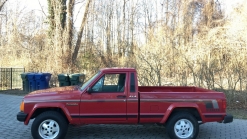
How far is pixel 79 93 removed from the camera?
6109 mm

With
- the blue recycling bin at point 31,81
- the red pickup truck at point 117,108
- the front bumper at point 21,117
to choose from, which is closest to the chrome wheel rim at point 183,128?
the red pickup truck at point 117,108

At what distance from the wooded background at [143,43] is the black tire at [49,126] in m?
6.76

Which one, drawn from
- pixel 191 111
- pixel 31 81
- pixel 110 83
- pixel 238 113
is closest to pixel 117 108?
pixel 110 83

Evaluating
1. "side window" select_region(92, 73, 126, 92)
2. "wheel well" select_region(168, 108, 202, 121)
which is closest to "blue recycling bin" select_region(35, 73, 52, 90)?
"side window" select_region(92, 73, 126, 92)

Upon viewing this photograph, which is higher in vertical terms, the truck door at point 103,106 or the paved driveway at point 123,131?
the truck door at point 103,106

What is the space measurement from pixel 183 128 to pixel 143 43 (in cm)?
1241

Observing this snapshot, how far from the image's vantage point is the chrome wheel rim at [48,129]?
19.7 feet

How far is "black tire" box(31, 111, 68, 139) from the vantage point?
19.6 feet

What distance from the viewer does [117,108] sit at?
6.10 metres

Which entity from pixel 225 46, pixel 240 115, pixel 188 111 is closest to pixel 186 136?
pixel 188 111

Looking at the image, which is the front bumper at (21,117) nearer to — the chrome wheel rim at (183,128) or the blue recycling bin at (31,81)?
the chrome wheel rim at (183,128)

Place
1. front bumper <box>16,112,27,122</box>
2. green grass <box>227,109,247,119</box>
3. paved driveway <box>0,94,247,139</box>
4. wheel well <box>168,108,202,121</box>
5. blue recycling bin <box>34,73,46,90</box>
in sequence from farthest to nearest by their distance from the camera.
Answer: blue recycling bin <box>34,73,46,90</box>, green grass <box>227,109,247,119</box>, paved driveway <box>0,94,247,139</box>, wheel well <box>168,108,202,121</box>, front bumper <box>16,112,27,122</box>

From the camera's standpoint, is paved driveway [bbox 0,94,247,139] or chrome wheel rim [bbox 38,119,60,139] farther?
paved driveway [bbox 0,94,247,139]

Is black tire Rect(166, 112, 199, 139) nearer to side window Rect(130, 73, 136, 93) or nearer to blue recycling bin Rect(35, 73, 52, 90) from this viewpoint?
side window Rect(130, 73, 136, 93)
